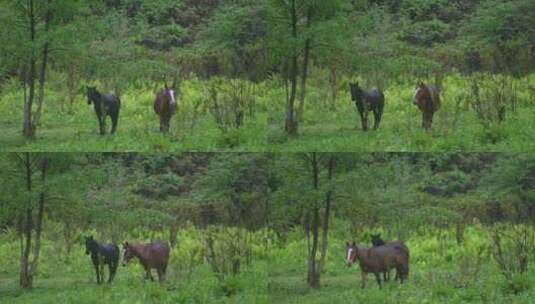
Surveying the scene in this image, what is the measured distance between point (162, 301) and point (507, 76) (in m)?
4.61

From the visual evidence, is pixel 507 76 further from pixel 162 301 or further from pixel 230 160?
pixel 162 301

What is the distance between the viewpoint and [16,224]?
15219mm

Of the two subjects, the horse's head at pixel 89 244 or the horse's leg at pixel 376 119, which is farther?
the horse's head at pixel 89 244

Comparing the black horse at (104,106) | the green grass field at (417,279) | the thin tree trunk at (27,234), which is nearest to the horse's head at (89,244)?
the thin tree trunk at (27,234)

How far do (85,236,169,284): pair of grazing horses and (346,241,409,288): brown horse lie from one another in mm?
2234

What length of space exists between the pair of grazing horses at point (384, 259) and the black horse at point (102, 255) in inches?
109

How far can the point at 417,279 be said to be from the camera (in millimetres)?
14797

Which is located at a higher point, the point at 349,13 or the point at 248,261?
the point at 349,13

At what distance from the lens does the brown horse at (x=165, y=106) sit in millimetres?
14867

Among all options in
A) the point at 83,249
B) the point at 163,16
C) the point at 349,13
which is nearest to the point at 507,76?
the point at 349,13

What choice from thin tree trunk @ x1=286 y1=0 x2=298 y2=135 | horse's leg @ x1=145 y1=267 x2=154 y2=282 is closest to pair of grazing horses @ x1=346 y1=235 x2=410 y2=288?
thin tree trunk @ x1=286 y1=0 x2=298 y2=135

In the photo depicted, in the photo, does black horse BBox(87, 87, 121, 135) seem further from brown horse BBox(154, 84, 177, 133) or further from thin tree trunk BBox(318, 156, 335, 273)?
thin tree trunk BBox(318, 156, 335, 273)

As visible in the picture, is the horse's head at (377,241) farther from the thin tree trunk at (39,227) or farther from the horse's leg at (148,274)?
the thin tree trunk at (39,227)

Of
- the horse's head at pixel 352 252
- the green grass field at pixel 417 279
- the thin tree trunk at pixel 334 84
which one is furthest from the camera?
the thin tree trunk at pixel 334 84
